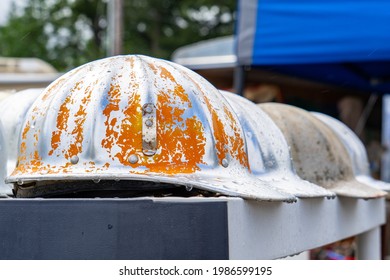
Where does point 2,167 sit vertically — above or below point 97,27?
below

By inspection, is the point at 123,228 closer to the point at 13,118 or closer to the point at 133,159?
the point at 133,159

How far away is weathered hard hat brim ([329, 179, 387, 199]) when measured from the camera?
206 inches

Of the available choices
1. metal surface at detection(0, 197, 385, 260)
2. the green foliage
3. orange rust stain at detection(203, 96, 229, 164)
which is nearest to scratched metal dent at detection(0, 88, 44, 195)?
orange rust stain at detection(203, 96, 229, 164)

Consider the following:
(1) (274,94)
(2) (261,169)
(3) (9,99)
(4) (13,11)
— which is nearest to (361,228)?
(2) (261,169)

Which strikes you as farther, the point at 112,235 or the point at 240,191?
the point at 240,191

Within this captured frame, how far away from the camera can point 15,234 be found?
10.2 ft

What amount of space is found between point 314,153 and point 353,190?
0.28 meters

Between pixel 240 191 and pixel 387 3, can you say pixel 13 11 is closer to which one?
pixel 387 3

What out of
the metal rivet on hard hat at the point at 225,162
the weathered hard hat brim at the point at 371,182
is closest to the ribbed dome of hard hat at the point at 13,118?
the metal rivet on hard hat at the point at 225,162

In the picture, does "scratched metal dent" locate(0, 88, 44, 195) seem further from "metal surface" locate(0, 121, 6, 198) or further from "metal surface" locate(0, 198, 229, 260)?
"metal surface" locate(0, 198, 229, 260)

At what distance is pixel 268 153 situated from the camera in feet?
14.6

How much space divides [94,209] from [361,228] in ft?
10.4

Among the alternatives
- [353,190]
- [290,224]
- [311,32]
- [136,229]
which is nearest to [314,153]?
[353,190]

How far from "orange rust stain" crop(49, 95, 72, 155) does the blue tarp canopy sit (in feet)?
17.5
